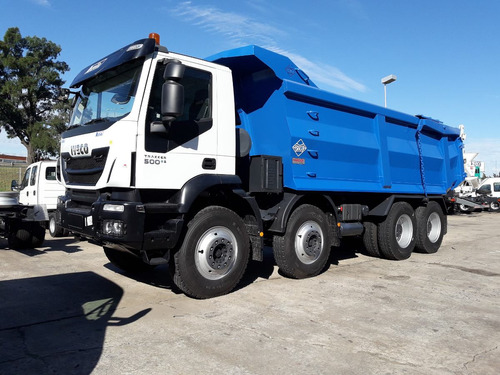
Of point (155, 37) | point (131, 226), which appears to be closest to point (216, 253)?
point (131, 226)

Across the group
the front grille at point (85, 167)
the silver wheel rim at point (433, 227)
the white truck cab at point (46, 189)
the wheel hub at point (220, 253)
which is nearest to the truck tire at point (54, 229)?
the white truck cab at point (46, 189)

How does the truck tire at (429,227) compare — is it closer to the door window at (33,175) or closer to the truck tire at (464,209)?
the door window at (33,175)

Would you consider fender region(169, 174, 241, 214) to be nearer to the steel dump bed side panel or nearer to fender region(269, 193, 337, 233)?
fender region(269, 193, 337, 233)

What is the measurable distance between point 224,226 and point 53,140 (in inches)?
908

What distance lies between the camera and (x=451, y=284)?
6.37 metres

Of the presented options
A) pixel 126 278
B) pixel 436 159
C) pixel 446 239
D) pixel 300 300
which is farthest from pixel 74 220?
pixel 446 239

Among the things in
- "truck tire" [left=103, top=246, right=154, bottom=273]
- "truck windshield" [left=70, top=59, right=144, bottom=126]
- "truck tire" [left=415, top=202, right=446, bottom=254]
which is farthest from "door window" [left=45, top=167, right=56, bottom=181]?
"truck tire" [left=415, top=202, right=446, bottom=254]

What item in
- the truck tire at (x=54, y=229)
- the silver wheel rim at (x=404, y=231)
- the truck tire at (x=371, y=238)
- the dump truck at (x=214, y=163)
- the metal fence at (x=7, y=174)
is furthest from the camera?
the metal fence at (x=7, y=174)

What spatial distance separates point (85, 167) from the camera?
16.8ft

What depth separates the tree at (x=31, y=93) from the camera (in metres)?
24.8

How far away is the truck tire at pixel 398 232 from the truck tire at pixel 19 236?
752 centimetres

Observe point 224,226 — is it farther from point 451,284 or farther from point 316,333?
point 451,284

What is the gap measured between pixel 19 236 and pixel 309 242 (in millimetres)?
6456

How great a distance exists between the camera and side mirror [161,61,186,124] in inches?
177
